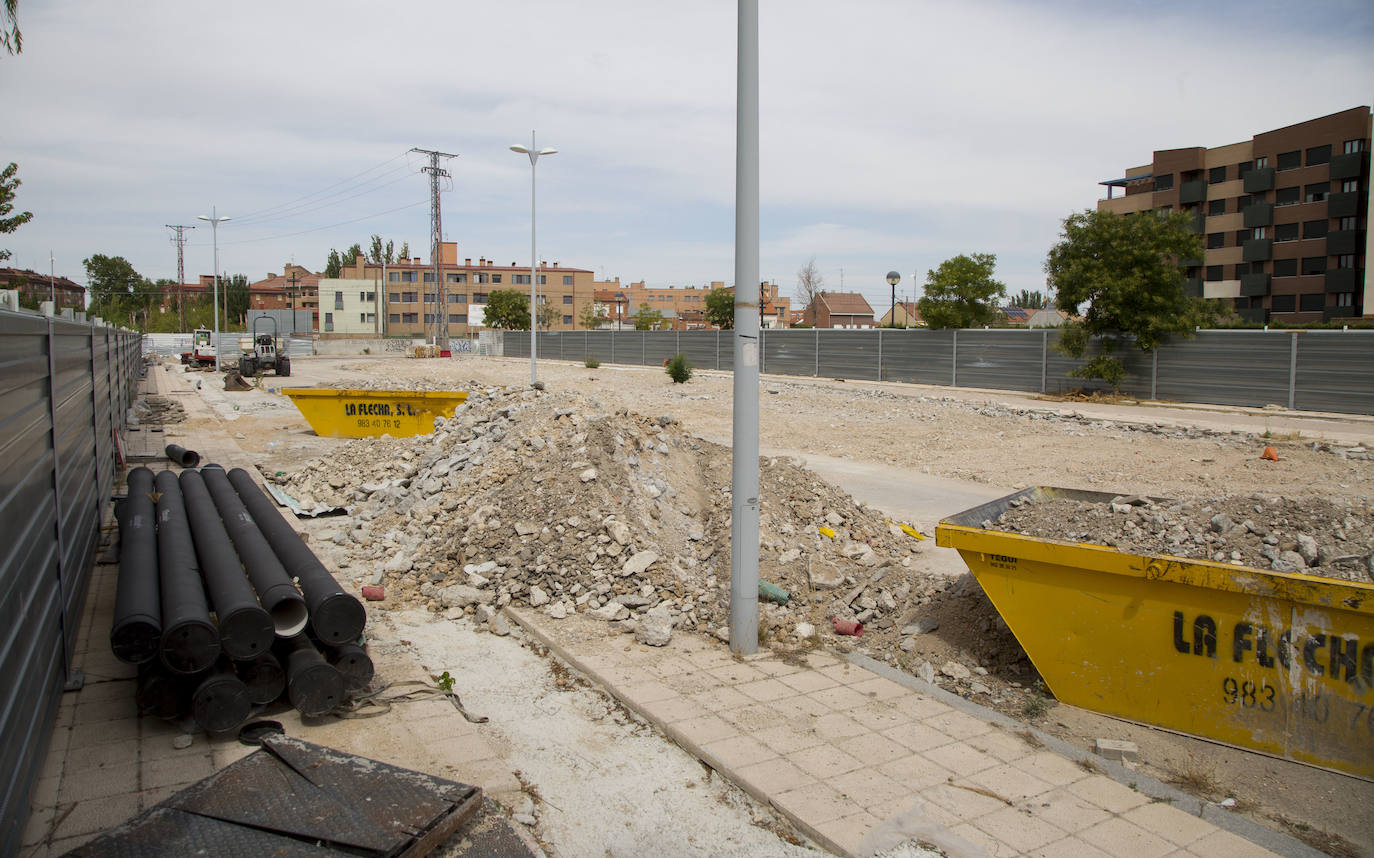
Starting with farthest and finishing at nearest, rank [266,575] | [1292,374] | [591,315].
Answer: [591,315], [1292,374], [266,575]

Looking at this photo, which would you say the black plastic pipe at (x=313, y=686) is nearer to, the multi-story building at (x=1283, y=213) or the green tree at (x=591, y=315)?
the multi-story building at (x=1283, y=213)

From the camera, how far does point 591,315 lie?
341 feet

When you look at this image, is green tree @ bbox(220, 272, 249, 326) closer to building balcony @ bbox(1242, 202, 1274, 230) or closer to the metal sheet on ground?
building balcony @ bbox(1242, 202, 1274, 230)

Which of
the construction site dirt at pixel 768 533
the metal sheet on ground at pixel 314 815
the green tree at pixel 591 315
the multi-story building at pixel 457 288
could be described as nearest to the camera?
the metal sheet on ground at pixel 314 815

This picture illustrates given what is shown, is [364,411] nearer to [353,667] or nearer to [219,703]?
[353,667]

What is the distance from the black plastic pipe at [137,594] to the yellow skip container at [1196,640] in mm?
4163

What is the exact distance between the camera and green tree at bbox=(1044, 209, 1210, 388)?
77.7 ft

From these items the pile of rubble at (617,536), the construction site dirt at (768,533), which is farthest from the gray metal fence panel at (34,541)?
the pile of rubble at (617,536)

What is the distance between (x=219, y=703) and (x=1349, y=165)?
199ft

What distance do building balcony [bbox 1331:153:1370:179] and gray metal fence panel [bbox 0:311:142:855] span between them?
196 ft

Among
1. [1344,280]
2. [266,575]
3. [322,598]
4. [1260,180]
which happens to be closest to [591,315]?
[1260,180]

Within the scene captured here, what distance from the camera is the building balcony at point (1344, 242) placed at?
48.7 m

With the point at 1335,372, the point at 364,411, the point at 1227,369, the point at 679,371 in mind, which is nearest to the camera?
the point at 364,411

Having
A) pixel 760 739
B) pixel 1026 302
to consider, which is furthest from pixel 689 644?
pixel 1026 302
